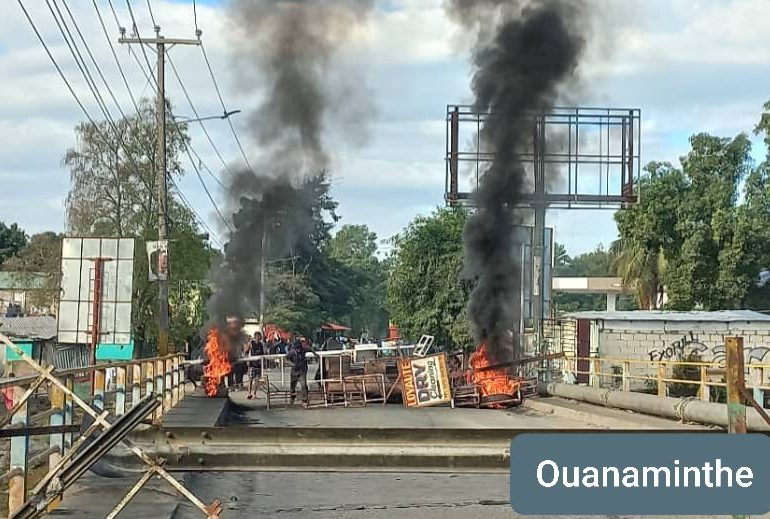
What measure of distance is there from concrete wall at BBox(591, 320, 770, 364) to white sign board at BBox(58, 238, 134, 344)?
59.6 feet

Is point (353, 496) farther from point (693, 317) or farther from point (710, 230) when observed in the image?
point (710, 230)

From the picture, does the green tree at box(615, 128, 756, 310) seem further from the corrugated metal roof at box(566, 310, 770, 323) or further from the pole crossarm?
the pole crossarm

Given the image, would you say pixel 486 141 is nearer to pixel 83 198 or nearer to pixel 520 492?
pixel 83 198

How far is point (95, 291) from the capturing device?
1592 cm

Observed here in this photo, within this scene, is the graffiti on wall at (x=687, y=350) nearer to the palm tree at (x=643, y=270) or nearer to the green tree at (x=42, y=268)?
the palm tree at (x=643, y=270)

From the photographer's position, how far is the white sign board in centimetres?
1595

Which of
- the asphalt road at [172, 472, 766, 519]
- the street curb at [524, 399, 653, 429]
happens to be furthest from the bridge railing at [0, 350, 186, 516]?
the street curb at [524, 399, 653, 429]

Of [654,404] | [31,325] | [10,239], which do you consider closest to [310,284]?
[10,239]

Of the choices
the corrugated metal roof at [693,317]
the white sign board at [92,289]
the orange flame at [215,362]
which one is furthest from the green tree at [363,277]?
the white sign board at [92,289]

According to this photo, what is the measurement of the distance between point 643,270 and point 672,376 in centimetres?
2480

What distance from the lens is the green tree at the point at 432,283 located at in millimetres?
51312

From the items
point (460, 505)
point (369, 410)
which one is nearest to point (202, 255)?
point (369, 410)

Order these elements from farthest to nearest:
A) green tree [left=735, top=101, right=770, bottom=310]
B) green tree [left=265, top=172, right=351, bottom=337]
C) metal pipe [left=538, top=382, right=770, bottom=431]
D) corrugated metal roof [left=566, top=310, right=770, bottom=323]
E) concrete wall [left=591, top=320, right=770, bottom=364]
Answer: green tree [left=265, top=172, right=351, bottom=337] → green tree [left=735, top=101, right=770, bottom=310] → corrugated metal roof [left=566, top=310, right=770, bottom=323] → concrete wall [left=591, top=320, right=770, bottom=364] → metal pipe [left=538, top=382, right=770, bottom=431]

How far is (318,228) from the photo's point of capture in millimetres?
84062
